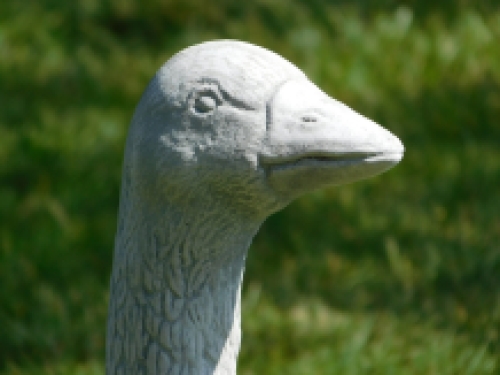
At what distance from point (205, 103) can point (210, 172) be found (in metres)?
0.11

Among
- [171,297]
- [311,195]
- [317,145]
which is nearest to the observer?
[317,145]

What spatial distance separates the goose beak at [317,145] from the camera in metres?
1.47

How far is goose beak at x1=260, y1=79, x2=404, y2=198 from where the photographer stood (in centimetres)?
147

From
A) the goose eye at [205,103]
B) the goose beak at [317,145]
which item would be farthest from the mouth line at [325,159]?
the goose eye at [205,103]

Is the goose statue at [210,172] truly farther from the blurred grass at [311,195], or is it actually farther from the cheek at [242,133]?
the blurred grass at [311,195]

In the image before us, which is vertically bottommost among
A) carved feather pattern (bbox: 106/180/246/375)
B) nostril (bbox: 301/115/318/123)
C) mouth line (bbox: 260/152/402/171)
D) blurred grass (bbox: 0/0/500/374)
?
blurred grass (bbox: 0/0/500/374)

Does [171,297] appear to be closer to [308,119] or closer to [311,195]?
[308,119]

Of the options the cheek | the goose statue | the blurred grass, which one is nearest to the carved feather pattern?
the goose statue

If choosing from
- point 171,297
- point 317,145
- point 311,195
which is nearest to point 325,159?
point 317,145

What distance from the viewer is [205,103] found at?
4.89 feet

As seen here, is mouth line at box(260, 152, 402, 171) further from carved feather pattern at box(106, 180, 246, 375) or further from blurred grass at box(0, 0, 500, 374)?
blurred grass at box(0, 0, 500, 374)

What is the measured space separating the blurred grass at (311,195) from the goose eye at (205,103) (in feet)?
4.10

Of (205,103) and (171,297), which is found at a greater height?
(205,103)

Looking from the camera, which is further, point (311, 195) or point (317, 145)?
point (311, 195)
